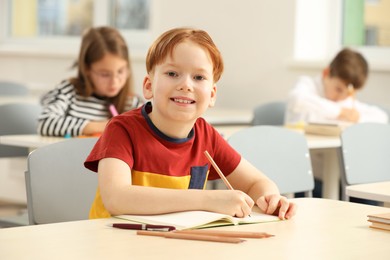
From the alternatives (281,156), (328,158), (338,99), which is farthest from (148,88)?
A: (338,99)

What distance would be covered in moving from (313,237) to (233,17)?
425 centimetres

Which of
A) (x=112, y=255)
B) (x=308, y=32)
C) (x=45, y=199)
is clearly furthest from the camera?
(x=308, y=32)

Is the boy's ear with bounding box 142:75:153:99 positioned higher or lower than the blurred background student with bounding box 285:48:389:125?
higher

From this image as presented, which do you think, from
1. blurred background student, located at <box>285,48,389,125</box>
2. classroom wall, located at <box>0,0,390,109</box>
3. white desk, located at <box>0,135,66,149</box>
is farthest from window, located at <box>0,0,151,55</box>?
white desk, located at <box>0,135,66,149</box>

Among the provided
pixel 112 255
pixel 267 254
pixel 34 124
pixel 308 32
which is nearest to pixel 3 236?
pixel 112 255

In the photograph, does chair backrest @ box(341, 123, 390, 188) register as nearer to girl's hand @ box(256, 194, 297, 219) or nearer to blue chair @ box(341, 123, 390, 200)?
blue chair @ box(341, 123, 390, 200)

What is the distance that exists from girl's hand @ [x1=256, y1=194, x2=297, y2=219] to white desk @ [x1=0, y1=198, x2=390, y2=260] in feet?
0.13

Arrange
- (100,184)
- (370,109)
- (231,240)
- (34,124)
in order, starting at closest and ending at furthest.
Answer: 1. (231,240)
2. (100,184)
3. (34,124)
4. (370,109)

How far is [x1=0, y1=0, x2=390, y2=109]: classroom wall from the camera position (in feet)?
18.5

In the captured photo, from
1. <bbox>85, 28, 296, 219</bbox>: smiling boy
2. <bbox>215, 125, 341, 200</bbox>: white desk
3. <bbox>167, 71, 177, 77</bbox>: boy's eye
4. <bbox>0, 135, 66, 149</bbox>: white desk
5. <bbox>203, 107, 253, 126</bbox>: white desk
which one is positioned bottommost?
<bbox>215, 125, 341, 200</bbox>: white desk

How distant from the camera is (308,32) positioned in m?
5.65

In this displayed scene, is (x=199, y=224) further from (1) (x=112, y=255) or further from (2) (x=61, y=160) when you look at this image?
(2) (x=61, y=160)

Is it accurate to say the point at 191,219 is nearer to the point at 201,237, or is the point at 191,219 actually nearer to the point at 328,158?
the point at 201,237

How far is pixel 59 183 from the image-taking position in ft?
7.76
